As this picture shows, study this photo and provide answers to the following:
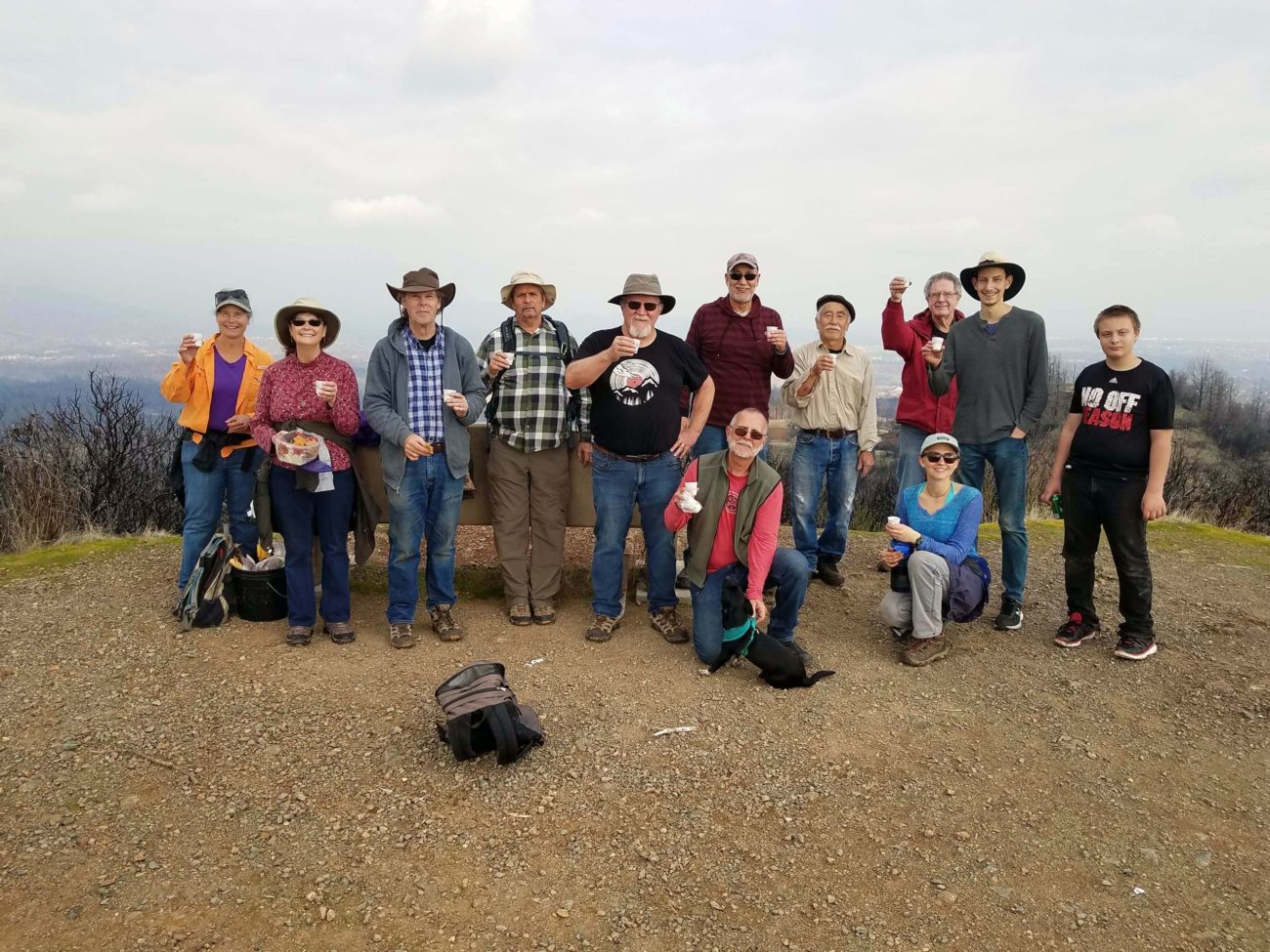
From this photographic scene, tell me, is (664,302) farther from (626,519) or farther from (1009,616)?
(1009,616)

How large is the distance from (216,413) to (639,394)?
2750 mm

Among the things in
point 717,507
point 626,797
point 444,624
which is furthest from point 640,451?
point 626,797

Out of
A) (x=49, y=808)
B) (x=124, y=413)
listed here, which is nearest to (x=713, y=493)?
(x=49, y=808)

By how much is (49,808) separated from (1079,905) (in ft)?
13.6

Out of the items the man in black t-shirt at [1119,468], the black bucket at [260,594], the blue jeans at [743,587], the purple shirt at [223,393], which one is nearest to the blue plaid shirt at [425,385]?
the purple shirt at [223,393]

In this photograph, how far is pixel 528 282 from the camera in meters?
4.95

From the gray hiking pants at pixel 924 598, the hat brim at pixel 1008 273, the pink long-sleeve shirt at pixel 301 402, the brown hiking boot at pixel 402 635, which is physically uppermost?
the hat brim at pixel 1008 273

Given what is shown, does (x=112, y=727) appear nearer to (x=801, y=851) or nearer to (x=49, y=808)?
(x=49, y=808)

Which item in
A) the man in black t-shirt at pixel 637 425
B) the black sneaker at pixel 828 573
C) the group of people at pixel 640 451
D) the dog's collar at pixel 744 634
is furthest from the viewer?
the black sneaker at pixel 828 573

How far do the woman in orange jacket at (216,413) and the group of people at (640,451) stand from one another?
15 millimetres

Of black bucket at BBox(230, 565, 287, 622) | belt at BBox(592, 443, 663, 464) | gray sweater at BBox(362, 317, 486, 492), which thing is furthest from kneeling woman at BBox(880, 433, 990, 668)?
black bucket at BBox(230, 565, 287, 622)

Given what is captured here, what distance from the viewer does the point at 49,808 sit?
3369mm

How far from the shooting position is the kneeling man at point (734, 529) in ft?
15.3

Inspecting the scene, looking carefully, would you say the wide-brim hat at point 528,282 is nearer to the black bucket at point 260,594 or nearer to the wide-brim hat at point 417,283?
the wide-brim hat at point 417,283
